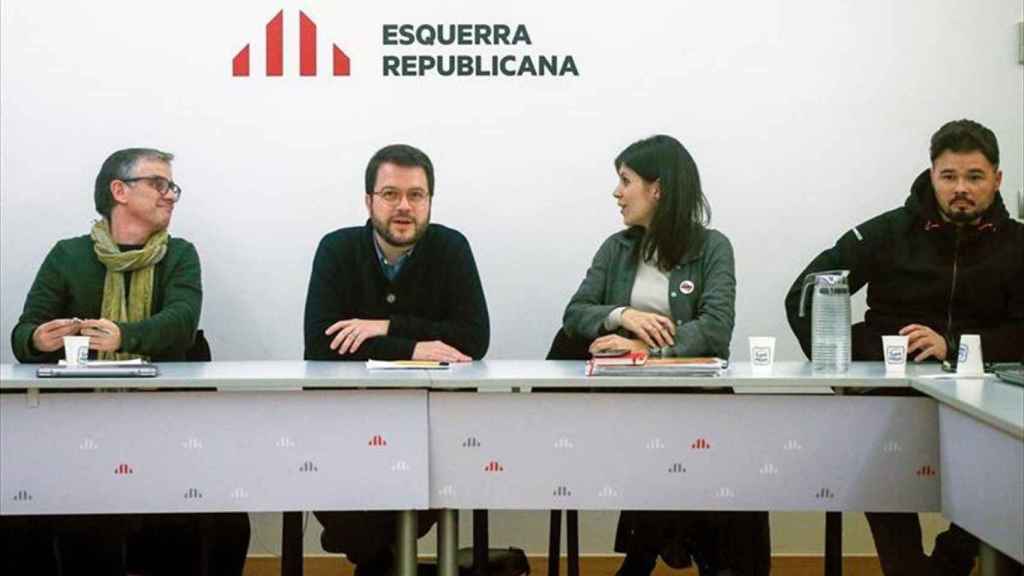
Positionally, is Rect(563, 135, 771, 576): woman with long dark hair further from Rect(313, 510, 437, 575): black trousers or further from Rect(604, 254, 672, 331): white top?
Rect(313, 510, 437, 575): black trousers

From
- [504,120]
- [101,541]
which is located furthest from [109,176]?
[504,120]

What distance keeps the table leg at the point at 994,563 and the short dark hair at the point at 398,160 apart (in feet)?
7.10

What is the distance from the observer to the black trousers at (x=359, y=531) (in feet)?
13.3

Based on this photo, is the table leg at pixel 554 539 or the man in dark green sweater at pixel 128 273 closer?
the table leg at pixel 554 539

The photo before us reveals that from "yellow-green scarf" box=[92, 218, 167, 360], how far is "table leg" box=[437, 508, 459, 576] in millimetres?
1443

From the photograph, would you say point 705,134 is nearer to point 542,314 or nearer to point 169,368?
point 542,314

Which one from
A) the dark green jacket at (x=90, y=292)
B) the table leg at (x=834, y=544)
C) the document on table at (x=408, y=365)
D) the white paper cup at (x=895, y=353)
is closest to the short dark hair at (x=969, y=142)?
the white paper cup at (x=895, y=353)

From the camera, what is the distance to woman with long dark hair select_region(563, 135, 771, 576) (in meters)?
4.07

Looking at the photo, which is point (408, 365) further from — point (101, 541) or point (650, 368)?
point (101, 541)

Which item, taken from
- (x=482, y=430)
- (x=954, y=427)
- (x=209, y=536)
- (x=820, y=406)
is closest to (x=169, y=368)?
(x=209, y=536)

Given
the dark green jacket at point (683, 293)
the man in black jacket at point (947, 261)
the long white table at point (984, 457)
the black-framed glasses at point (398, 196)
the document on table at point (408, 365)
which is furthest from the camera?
the black-framed glasses at point (398, 196)

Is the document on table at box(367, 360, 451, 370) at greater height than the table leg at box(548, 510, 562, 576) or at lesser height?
greater

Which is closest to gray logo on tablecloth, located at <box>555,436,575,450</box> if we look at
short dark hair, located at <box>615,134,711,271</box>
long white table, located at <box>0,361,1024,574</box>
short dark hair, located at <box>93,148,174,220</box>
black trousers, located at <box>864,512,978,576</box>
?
long white table, located at <box>0,361,1024,574</box>

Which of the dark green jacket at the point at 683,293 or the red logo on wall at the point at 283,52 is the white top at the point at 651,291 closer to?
the dark green jacket at the point at 683,293
